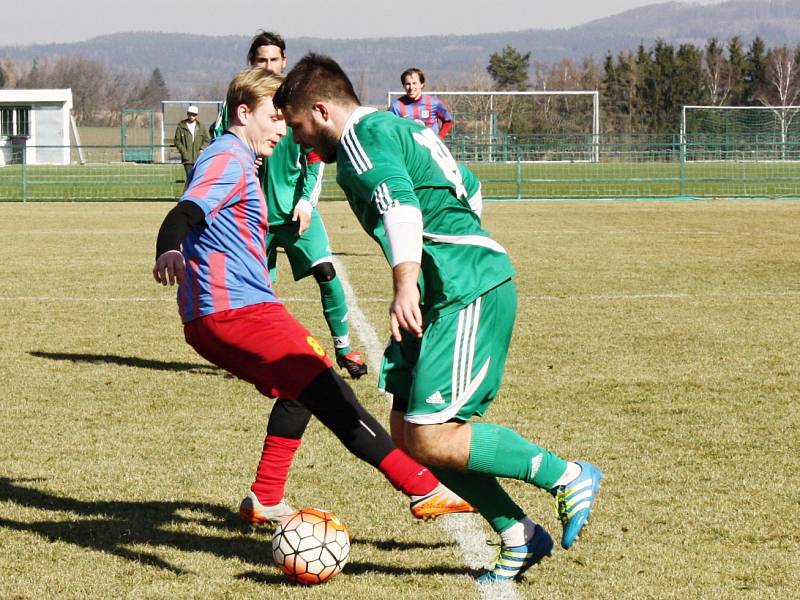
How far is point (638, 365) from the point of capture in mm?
8234

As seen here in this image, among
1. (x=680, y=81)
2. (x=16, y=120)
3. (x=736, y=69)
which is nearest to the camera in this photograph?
(x=16, y=120)

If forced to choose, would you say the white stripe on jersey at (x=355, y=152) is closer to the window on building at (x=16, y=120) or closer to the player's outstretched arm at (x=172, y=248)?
the player's outstretched arm at (x=172, y=248)

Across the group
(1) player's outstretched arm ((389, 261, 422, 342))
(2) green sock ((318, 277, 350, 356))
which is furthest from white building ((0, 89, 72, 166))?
(1) player's outstretched arm ((389, 261, 422, 342))

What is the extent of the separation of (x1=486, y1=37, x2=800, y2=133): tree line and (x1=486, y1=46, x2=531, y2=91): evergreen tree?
8447 mm

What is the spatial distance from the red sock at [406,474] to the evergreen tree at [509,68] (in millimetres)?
105126

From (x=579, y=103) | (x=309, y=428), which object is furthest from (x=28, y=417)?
(x=579, y=103)

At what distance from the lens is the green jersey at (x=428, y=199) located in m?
3.76

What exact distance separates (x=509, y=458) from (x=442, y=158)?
996 millimetres

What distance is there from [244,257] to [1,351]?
5058 millimetres

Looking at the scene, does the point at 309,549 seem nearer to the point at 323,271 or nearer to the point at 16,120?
the point at 323,271

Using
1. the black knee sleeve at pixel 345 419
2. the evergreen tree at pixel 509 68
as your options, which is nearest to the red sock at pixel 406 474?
the black knee sleeve at pixel 345 419

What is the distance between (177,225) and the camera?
4.16 meters

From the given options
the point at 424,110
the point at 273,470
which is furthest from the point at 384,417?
the point at 424,110

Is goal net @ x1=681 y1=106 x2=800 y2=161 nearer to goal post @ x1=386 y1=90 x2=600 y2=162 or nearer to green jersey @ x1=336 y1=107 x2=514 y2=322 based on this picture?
goal post @ x1=386 y1=90 x2=600 y2=162
